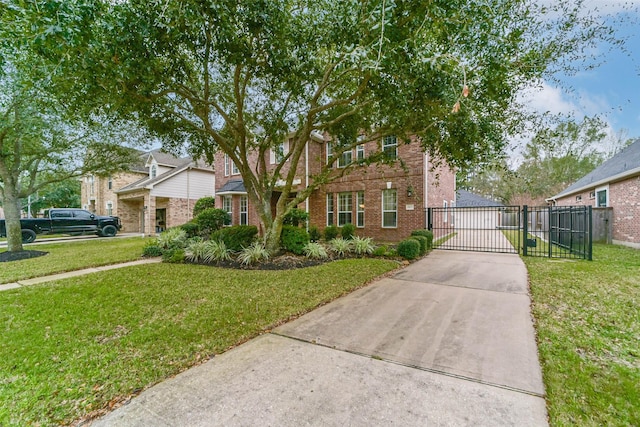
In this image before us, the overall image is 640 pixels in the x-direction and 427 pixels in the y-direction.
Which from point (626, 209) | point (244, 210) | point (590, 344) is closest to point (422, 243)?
point (590, 344)

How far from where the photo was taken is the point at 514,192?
3006 centimetres

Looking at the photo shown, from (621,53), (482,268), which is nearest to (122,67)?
(482,268)

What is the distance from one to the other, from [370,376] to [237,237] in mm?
7477

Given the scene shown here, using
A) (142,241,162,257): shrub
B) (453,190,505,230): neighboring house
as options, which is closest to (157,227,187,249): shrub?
(142,241,162,257): shrub

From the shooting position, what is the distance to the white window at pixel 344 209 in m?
13.9

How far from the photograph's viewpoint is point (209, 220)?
14258mm

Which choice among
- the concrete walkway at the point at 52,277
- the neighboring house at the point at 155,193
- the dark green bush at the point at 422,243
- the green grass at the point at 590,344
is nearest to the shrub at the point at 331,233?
the dark green bush at the point at 422,243

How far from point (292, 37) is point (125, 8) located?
2604 millimetres

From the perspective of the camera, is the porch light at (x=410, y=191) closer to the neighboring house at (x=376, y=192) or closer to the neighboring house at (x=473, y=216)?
the neighboring house at (x=376, y=192)

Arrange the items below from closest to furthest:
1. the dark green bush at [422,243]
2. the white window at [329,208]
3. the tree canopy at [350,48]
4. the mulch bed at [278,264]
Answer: the tree canopy at [350,48] → the mulch bed at [278,264] → the dark green bush at [422,243] → the white window at [329,208]

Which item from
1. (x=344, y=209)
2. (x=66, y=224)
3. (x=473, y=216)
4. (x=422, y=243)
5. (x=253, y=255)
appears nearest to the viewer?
(x=253, y=255)

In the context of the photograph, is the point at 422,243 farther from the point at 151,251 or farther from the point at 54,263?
the point at 54,263

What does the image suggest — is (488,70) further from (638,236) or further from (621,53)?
(638,236)

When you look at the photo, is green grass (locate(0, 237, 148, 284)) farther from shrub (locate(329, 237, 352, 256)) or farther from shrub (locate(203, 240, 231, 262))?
shrub (locate(329, 237, 352, 256))
